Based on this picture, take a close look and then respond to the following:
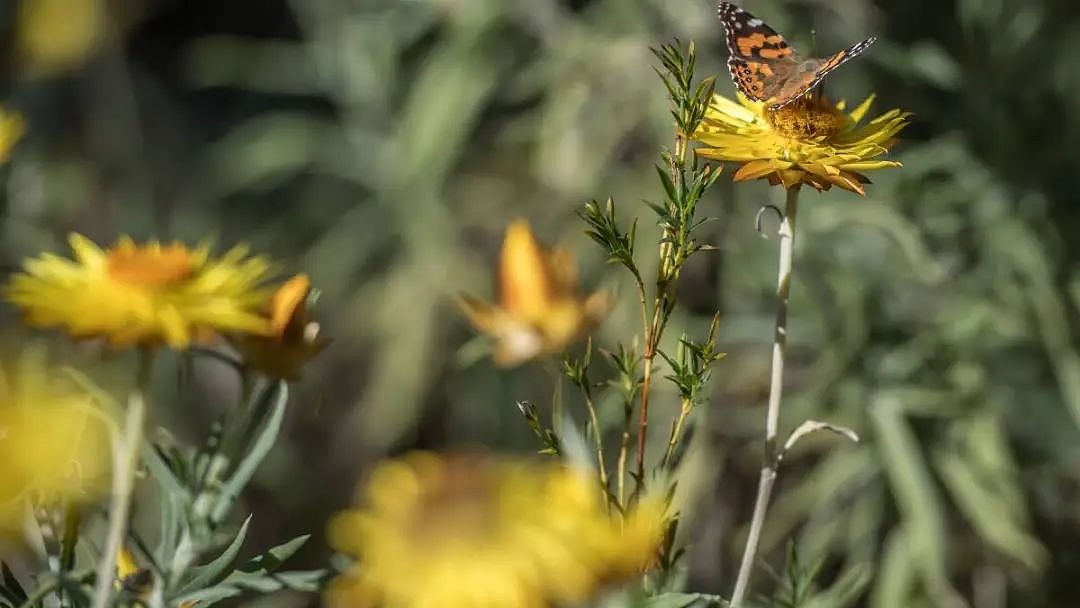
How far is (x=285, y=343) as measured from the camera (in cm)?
55

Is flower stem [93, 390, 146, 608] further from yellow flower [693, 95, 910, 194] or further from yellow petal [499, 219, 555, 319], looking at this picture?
yellow petal [499, 219, 555, 319]

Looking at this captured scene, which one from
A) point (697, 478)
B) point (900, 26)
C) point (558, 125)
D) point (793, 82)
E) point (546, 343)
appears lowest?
point (697, 478)

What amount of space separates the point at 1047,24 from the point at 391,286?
83 centimetres

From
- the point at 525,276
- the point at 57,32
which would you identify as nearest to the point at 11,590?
the point at 525,276

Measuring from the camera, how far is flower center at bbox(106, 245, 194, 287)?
500 mm

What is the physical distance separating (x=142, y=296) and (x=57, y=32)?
1.57 metres

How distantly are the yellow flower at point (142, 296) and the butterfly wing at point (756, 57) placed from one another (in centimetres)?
25

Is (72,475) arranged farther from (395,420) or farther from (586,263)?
(395,420)

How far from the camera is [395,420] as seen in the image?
5.12 feet

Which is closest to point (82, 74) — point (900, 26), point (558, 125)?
point (558, 125)

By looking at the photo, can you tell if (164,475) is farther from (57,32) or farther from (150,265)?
(57,32)

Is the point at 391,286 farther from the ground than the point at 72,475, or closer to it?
farther from the ground

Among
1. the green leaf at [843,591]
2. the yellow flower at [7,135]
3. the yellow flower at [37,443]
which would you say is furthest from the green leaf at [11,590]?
the green leaf at [843,591]

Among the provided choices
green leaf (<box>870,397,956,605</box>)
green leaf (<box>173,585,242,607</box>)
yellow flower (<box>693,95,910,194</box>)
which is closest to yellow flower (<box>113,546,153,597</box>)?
green leaf (<box>173,585,242,607</box>)
